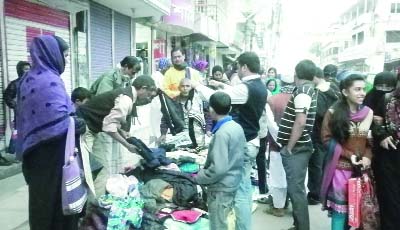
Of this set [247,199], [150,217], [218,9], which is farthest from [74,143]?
[218,9]

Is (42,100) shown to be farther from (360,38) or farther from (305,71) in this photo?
(360,38)

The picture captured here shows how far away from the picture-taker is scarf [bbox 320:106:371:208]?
11.9 ft

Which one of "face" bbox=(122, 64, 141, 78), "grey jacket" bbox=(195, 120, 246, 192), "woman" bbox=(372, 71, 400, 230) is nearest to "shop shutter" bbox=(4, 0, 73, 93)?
"face" bbox=(122, 64, 141, 78)

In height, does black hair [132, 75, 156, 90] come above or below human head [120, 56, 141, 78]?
below

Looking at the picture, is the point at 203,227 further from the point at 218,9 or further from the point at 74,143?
the point at 218,9

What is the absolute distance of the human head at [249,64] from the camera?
13.0 feet

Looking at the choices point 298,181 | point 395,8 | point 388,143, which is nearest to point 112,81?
point 298,181

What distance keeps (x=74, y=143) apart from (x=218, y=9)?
72.8 feet

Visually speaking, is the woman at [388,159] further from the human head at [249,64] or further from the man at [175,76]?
the man at [175,76]

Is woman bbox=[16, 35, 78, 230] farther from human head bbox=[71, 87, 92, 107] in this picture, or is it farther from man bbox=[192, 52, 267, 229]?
human head bbox=[71, 87, 92, 107]

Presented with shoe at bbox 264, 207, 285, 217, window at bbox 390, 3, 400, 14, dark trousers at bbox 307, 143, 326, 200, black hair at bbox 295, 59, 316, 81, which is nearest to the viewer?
black hair at bbox 295, 59, 316, 81

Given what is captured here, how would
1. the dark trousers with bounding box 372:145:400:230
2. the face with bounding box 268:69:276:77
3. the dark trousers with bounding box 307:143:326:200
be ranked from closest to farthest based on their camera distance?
the dark trousers with bounding box 372:145:400:230 → the dark trousers with bounding box 307:143:326:200 → the face with bounding box 268:69:276:77

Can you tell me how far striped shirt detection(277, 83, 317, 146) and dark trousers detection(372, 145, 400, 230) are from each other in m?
0.72

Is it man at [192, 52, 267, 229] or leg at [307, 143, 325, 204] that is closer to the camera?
man at [192, 52, 267, 229]
